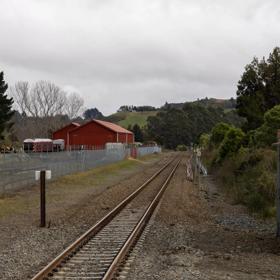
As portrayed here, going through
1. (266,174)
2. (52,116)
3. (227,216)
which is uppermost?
(52,116)

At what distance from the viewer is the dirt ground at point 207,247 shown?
29.8 ft

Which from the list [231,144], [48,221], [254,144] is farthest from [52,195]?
[231,144]

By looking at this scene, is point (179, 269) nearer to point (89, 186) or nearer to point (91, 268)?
point (91, 268)

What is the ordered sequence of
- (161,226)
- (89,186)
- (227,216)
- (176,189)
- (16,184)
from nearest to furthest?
1. (161,226)
2. (227,216)
3. (16,184)
4. (176,189)
5. (89,186)

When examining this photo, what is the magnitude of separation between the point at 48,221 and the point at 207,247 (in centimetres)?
564

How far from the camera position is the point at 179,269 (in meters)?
9.28

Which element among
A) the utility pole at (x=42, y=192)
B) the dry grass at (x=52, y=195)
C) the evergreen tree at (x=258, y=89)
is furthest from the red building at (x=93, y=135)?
the utility pole at (x=42, y=192)

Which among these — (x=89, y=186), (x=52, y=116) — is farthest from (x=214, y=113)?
(x=89, y=186)

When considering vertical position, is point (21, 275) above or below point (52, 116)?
below

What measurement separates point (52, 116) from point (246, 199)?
10132cm

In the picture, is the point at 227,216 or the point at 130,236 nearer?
the point at 130,236

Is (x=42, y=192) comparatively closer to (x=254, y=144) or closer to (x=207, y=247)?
(x=207, y=247)

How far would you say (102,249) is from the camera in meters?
11.1

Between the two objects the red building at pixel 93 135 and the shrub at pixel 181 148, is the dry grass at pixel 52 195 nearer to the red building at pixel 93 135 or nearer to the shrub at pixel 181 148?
the red building at pixel 93 135
